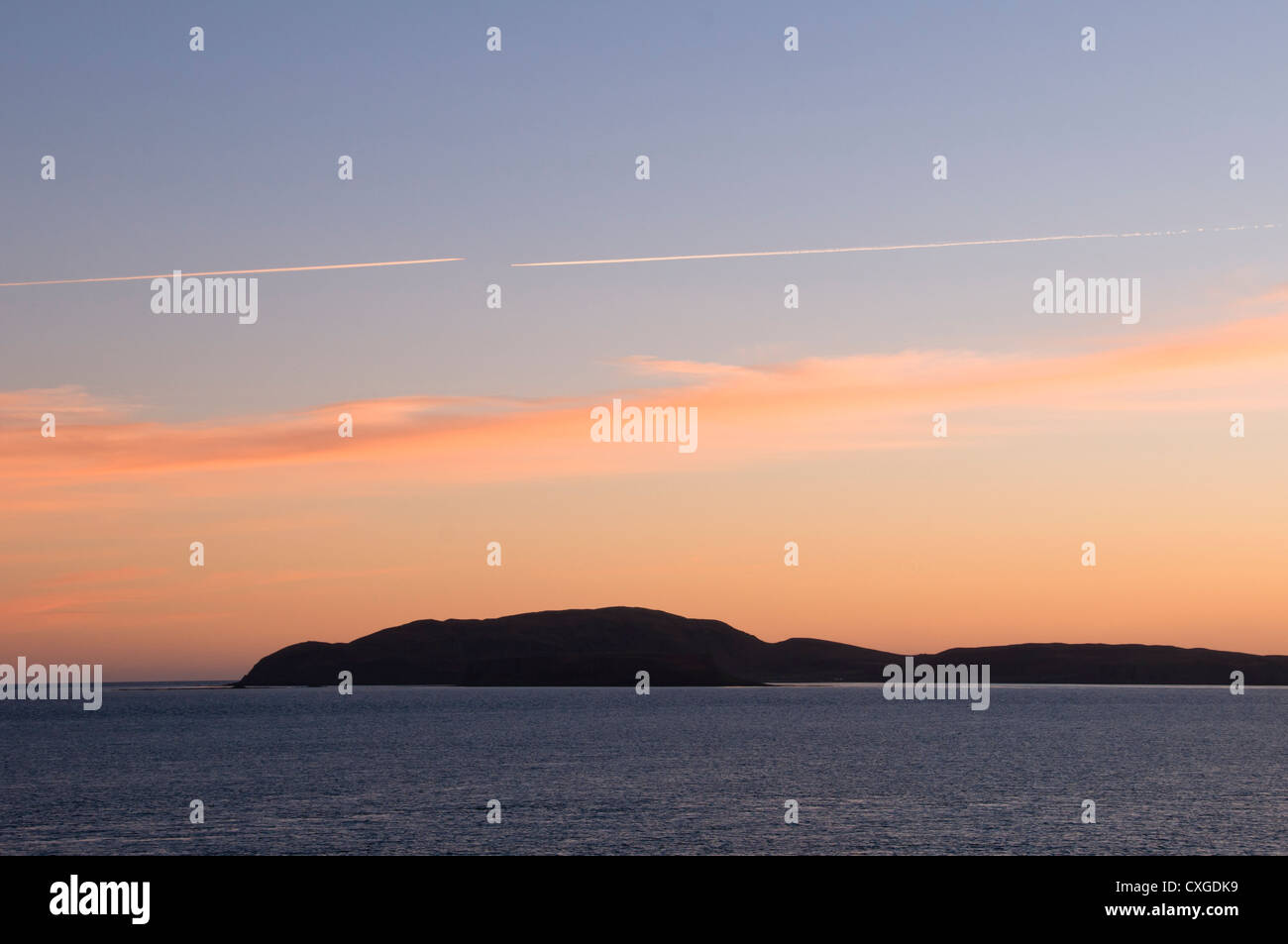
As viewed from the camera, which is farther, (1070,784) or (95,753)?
(95,753)

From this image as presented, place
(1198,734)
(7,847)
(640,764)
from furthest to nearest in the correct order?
1. (1198,734)
2. (640,764)
3. (7,847)

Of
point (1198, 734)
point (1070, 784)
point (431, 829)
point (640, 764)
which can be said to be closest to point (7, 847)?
point (431, 829)

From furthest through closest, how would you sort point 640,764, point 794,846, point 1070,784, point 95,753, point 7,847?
point 95,753
point 640,764
point 1070,784
point 7,847
point 794,846
